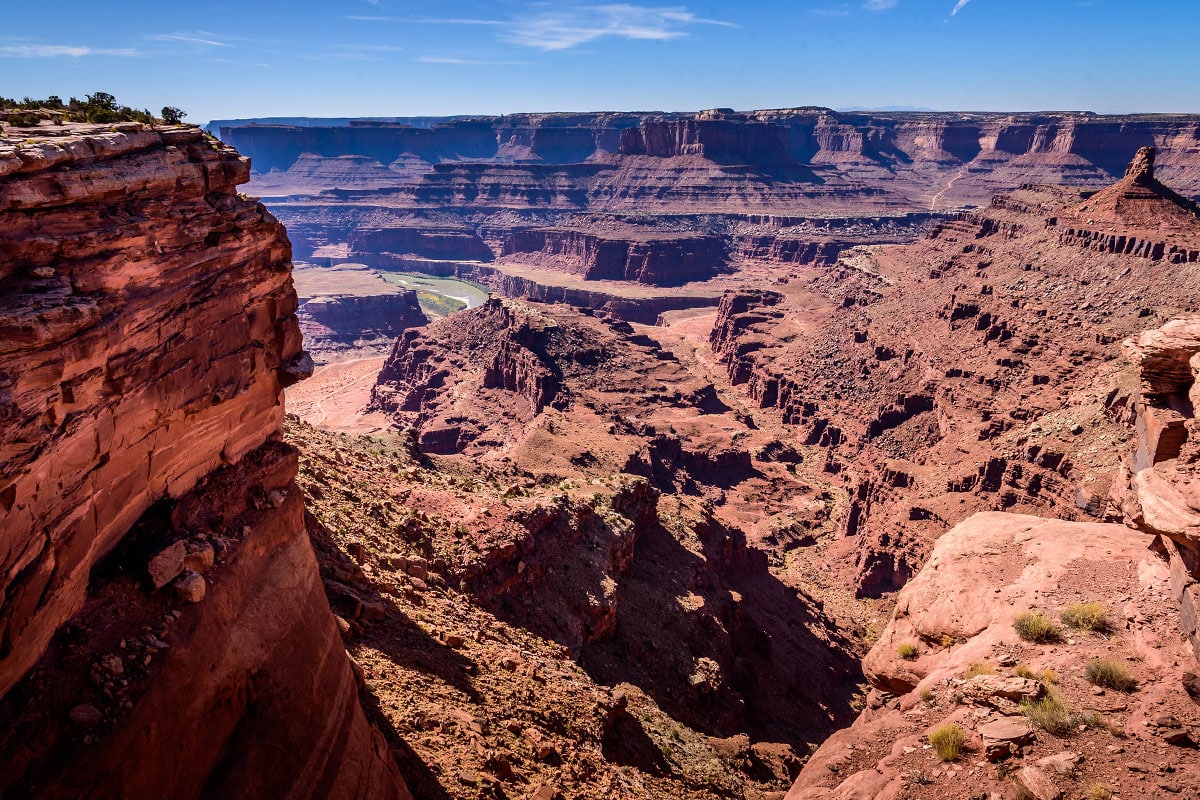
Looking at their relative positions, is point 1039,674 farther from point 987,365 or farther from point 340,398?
point 340,398

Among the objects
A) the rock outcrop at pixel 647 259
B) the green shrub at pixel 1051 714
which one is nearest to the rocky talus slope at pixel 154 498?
the green shrub at pixel 1051 714

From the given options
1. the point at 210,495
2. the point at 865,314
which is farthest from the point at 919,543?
the point at 865,314

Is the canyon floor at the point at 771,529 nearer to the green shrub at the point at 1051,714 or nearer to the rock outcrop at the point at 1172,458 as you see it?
the green shrub at the point at 1051,714

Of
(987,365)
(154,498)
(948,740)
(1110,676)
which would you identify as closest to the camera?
(154,498)

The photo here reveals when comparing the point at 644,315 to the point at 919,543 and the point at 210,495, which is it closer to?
the point at 919,543

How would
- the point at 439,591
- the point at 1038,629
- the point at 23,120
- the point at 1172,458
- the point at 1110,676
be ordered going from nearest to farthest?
the point at 23,120 < the point at 1110,676 < the point at 1038,629 < the point at 1172,458 < the point at 439,591

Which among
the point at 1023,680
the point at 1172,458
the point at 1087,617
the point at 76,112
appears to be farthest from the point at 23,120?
the point at 1172,458

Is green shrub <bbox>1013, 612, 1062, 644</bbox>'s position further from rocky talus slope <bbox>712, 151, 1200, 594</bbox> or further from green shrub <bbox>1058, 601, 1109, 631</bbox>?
rocky talus slope <bbox>712, 151, 1200, 594</bbox>
